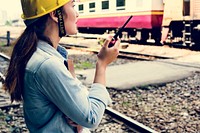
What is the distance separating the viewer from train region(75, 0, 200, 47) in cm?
1708

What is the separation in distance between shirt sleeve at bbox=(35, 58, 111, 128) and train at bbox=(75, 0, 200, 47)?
15.5 meters

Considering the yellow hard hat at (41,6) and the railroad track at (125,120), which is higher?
the yellow hard hat at (41,6)

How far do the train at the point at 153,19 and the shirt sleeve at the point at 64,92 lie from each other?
50.8 ft

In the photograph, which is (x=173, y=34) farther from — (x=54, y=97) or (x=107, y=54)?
(x=54, y=97)

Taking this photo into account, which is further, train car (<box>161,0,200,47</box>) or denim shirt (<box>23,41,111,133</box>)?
train car (<box>161,0,200,47</box>)

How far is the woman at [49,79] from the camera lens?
1.42 m

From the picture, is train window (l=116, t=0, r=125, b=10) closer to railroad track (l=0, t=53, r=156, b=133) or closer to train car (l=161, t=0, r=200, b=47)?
train car (l=161, t=0, r=200, b=47)

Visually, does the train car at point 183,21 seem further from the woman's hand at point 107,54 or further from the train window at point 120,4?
the woman's hand at point 107,54

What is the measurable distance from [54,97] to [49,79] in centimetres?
8

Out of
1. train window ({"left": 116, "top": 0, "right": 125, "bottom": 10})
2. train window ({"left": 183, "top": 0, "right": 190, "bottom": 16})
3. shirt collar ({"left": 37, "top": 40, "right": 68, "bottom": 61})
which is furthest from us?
train window ({"left": 116, "top": 0, "right": 125, "bottom": 10})

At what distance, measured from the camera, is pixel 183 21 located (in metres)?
17.6

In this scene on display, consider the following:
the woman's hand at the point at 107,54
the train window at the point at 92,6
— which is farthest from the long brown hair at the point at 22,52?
the train window at the point at 92,6

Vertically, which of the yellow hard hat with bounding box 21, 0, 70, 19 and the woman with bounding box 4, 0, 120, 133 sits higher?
the yellow hard hat with bounding box 21, 0, 70, 19

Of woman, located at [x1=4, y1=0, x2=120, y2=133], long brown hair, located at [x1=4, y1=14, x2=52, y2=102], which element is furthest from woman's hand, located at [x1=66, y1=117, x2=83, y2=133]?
long brown hair, located at [x1=4, y1=14, x2=52, y2=102]
